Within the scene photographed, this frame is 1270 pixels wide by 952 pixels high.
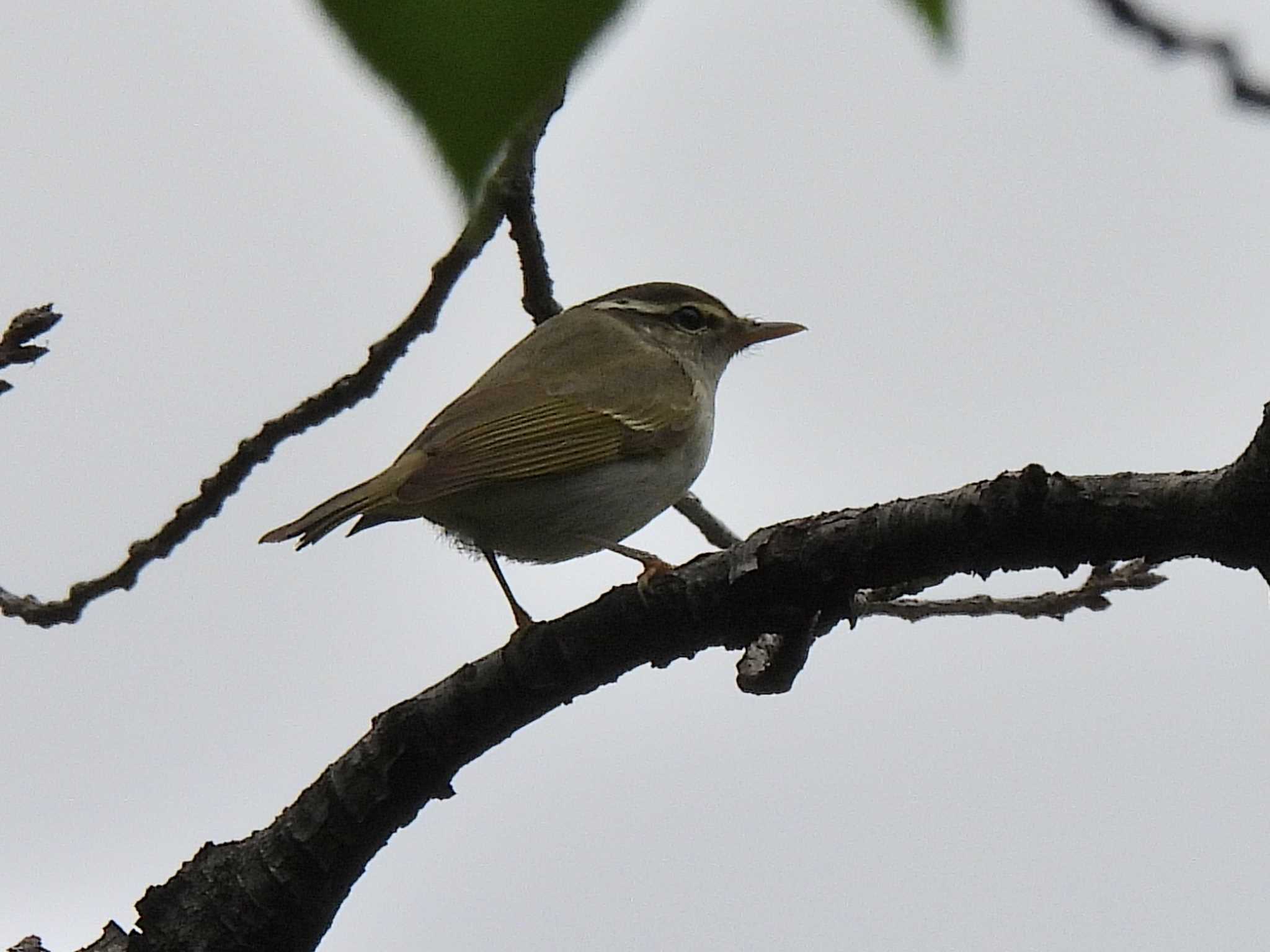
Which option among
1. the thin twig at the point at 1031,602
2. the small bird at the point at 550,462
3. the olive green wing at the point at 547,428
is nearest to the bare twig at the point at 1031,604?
the thin twig at the point at 1031,602

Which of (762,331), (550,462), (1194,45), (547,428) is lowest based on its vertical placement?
(1194,45)

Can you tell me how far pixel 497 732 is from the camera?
3.52 meters

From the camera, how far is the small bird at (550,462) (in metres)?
4.89

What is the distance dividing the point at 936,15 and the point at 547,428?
5018 mm

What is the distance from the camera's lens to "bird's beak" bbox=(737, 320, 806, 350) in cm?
730

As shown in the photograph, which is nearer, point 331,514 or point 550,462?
point 331,514

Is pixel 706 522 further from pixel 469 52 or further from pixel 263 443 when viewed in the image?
pixel 469 52

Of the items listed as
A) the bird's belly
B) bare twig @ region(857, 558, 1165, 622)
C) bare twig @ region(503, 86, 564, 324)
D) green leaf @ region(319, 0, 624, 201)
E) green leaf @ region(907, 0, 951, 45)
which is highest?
bare twig @ region(503, 86, 564, 324)

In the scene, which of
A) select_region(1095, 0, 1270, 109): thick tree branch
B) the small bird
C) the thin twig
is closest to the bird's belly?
the small bird

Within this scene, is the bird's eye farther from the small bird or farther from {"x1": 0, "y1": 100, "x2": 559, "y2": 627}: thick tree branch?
{"x1": 0, "y1": 100, "x2": 559, "y2": 627}: thick tree branch

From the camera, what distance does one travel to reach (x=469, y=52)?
465mm

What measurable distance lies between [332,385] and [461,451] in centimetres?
82

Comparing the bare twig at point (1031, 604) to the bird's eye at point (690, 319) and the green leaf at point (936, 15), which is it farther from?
the green leaf at point (936, 15)

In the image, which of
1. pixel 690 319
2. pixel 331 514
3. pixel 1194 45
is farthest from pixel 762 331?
pixel 1194 45
